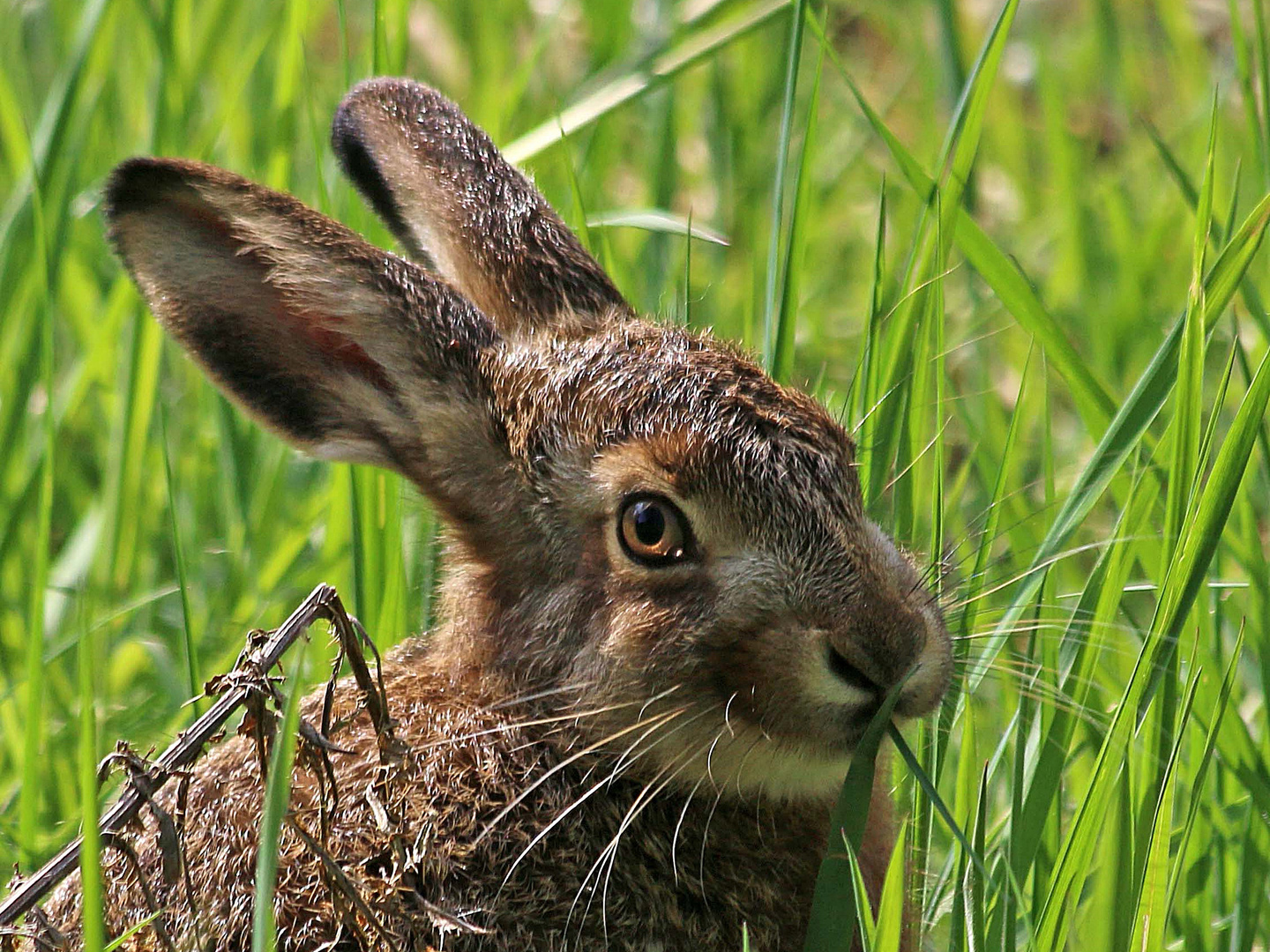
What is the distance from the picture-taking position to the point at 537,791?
3186 millimetres

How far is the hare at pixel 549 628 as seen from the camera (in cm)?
296

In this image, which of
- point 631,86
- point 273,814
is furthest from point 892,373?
point 273,814

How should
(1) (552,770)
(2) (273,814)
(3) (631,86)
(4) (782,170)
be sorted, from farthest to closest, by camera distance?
1. (3) (631,86)
2. (4) (782,170)
3. (1) (552,770)
4. (2) (273,814)

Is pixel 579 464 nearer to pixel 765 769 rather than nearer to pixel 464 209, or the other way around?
pixel 765 769

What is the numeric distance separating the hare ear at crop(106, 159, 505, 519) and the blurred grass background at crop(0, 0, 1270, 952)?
20cm

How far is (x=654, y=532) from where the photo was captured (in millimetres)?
3100

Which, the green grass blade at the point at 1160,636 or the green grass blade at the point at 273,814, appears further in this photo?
the green grass blade at the point at 1160,636

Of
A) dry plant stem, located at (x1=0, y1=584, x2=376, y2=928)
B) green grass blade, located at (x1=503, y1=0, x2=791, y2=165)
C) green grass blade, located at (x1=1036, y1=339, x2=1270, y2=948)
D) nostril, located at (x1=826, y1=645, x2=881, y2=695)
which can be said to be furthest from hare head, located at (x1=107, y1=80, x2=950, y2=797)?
green grass blade, located at (x1=503, y1=0, x2=791, y2=165)

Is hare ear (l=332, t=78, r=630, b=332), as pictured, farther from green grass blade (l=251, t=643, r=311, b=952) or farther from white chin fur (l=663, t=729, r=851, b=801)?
green grass blade (l=251, t=643, r=311, b=952)

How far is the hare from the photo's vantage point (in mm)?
2963

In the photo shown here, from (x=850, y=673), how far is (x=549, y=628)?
0.57 m

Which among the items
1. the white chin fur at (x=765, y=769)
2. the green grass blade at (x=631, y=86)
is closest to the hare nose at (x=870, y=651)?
the white chin fur at (x=765, y=769)

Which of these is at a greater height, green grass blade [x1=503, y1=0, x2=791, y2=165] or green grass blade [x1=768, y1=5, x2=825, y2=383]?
green grass blade [x1=503, y1=0, x2=791, y2=165]

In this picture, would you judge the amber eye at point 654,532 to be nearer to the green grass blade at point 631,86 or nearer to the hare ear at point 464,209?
the hare ear at point 464,209
